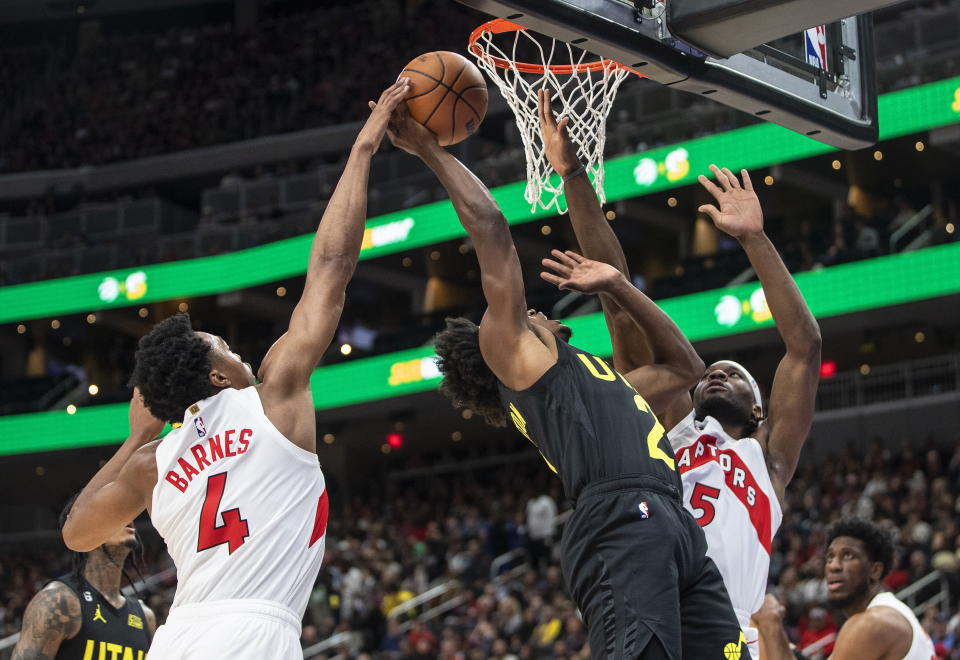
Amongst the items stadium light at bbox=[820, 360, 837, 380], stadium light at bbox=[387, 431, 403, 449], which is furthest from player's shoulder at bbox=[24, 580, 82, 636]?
stadium light at bbox=[387, 431, 403, 449]

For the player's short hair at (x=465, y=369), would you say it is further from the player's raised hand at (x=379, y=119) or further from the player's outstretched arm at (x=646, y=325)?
the player's raised hand at (x=379, y=119)

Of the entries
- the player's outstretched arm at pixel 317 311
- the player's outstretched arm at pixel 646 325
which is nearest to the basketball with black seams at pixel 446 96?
the player's outstretched arm at pixel 317 311

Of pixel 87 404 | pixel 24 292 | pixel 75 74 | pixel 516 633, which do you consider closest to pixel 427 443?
pixel 87 404

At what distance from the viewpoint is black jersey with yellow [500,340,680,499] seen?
387 centimetres

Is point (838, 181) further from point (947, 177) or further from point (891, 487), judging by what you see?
point (891, 487)

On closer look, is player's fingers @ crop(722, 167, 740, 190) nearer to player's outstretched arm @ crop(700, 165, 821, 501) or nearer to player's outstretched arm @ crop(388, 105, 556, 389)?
player's outstretched arm @ crop(700, 165, 821, 501)

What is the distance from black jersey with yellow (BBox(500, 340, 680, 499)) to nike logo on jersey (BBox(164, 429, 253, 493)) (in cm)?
84

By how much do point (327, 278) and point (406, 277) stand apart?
83.3 feet

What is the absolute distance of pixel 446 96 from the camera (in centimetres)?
476

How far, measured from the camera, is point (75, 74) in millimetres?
37844

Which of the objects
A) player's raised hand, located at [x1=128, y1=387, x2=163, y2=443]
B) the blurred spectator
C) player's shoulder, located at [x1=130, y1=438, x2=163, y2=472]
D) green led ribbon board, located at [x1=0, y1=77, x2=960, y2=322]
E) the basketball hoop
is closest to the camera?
player's shoulder, located at [x1=130, y1=438, x2=163, y2=472]

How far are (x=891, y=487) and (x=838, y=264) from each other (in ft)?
16.5

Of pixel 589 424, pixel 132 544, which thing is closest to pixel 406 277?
pixel 132 544

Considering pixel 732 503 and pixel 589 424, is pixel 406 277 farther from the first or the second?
pixel 589 424
